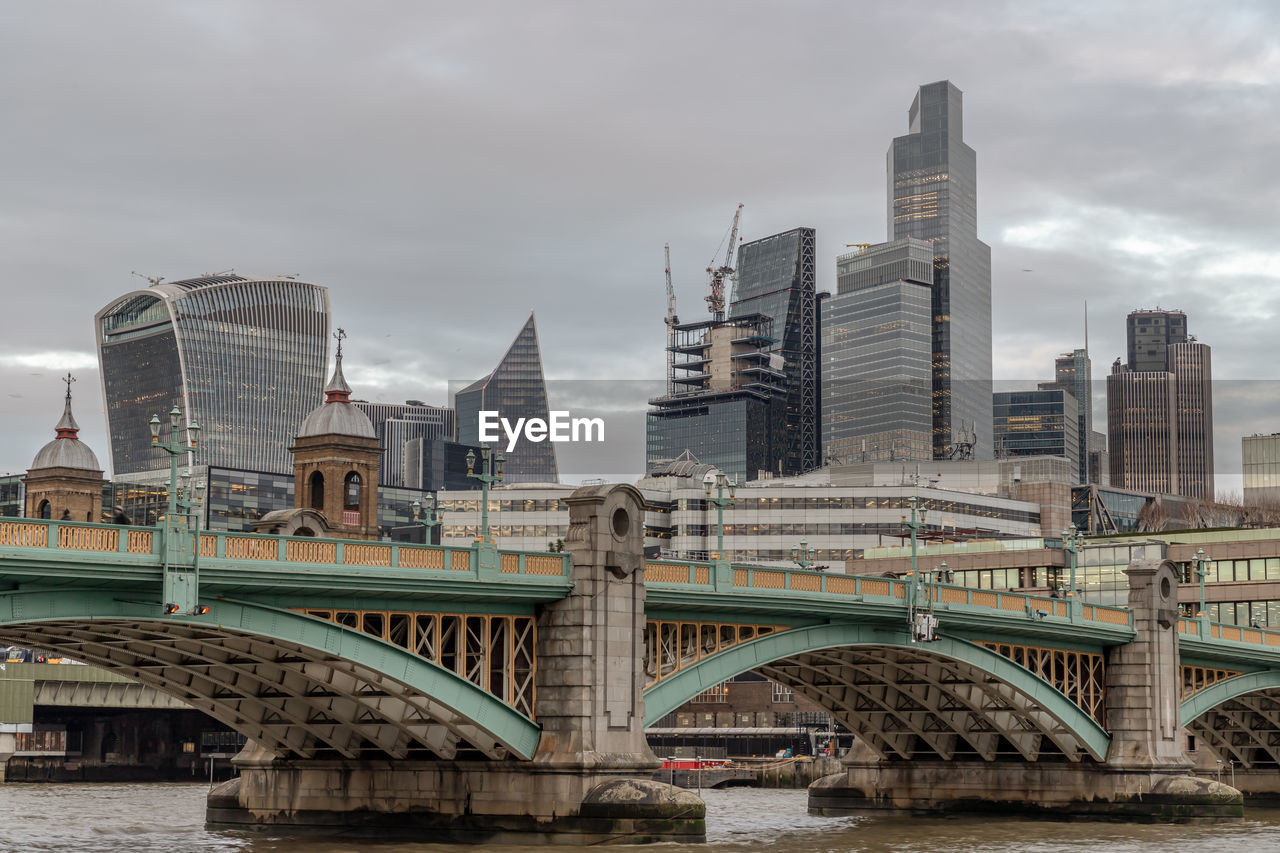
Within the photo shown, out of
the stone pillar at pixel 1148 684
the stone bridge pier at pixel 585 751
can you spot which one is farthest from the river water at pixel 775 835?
the stone pillar at pixel 1148 684

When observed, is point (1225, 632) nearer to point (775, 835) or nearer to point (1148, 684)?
point (1148, 684)

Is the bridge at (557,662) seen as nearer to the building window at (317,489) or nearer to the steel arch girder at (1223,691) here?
the steel arch girder at (1223,691)

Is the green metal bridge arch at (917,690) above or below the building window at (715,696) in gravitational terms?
above

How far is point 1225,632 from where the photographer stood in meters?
94.1

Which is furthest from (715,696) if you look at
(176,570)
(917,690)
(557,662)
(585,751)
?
(176,570)

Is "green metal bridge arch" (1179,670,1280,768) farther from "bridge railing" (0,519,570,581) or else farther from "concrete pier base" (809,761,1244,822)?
"bridge railing" (0,519,570,581)

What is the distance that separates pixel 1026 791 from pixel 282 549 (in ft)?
148

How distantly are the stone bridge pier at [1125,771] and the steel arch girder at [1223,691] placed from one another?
9.12 feet

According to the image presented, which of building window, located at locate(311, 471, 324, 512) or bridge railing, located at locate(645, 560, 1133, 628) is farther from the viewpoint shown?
building window, located at locate(311, 471, 324, 512)

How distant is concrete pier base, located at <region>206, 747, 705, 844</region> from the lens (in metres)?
55.7

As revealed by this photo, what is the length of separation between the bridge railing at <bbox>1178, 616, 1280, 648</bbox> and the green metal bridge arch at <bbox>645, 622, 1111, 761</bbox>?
1174 centimetres

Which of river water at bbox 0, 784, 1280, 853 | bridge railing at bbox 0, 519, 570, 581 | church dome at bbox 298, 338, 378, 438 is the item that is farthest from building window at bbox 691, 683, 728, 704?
bridge railing at bbox 0, 519, 570, 581

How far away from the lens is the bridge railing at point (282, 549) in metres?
45.8

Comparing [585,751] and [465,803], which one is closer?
[585,751]
